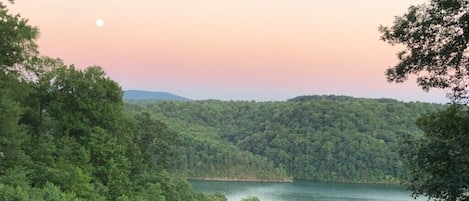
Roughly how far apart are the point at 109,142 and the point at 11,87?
686 centimetres

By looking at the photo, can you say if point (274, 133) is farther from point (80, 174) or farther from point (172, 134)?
point (80, 174)

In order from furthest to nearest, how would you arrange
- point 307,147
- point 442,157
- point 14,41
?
point 307,147
point 14,41
point 442,157

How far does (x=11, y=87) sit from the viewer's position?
22.8 metres

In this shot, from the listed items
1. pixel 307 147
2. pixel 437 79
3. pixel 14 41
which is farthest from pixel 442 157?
pixel 307 147

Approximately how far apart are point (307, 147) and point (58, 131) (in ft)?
502

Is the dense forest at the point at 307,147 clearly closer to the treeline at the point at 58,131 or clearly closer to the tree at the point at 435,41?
the treeline at the point at 58,131

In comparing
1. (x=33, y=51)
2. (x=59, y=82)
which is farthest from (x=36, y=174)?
(x=59, y=82)

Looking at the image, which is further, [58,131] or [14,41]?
[58,131]

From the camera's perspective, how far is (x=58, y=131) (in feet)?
89.1

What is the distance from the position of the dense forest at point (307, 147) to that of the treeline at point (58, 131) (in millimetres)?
109969

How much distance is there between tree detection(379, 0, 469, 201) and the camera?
975 centimetres

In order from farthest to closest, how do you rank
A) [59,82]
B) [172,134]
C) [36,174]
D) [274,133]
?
1. [274,133]
2. [172,134]
3. [59,82]
4. [36,174]

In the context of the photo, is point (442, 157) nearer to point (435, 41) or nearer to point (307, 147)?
point (435, 41)

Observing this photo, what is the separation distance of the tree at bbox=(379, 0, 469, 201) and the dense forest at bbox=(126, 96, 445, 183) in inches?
5110
